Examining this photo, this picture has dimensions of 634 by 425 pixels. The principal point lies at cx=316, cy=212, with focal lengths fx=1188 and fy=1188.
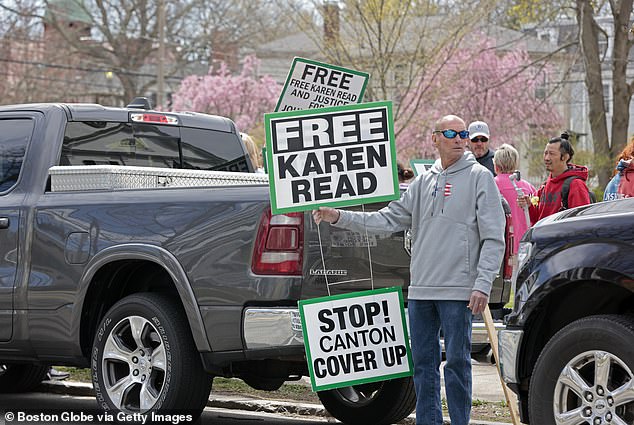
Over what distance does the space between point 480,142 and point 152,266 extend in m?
4.07

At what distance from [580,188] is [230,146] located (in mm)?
2883

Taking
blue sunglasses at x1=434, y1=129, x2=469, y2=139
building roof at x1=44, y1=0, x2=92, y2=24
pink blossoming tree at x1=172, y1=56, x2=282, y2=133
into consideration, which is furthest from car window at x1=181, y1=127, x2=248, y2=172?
building roof at x1=44, y1=0, x2=92, y2=24

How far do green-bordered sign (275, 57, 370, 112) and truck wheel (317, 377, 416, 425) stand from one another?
229 centimetres

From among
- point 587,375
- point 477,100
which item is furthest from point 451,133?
point 477,100

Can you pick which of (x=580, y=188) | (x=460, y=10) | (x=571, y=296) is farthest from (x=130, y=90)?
(x=571, y=296)

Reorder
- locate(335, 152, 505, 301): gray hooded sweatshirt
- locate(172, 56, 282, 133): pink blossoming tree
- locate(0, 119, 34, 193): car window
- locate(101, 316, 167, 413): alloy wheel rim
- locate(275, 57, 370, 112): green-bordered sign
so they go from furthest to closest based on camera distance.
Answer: locate(172, 56, 282, 133): pink blossoming tree, locate(275, 57, 370, 112): green-bordered sign, locate(0, 119, 34, 193): car window, locate(101, 316, 167, 413): alloy wheel rim, locate(335, 152, 505, 301): gray hooded sweatshirt

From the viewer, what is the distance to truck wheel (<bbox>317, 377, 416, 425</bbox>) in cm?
767

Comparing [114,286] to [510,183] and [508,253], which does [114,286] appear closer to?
[508,253]

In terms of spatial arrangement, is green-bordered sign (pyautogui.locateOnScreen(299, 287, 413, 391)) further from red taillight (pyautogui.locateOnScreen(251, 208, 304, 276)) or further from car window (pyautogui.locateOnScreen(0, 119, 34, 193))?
car window (pyautogui.locateOnScreen(0, 119, 34, 193))

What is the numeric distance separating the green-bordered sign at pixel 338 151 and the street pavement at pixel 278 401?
1.94 meters

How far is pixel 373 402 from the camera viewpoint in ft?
25.5

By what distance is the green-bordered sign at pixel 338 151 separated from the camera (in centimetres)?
676

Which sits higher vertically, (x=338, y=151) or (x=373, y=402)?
(x=338, y=151)

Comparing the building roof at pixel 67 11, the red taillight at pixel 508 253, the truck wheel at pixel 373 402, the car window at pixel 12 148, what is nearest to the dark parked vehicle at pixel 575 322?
the red taillight at pixel 508 253
